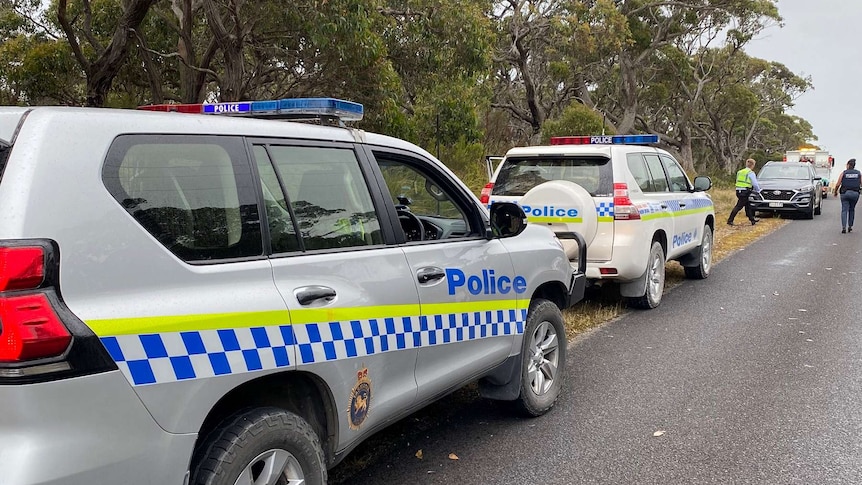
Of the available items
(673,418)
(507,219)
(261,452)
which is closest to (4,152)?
(261,452)

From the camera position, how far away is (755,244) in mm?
14445

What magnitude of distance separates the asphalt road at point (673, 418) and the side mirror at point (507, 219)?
1.25m

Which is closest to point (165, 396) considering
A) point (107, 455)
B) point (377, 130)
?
point (107, 455)

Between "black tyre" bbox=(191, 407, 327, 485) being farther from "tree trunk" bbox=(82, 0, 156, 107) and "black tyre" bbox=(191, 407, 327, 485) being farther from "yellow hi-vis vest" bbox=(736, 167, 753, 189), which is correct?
"yellow hi-vis vest" bbox=(736, 167, 753, 189)

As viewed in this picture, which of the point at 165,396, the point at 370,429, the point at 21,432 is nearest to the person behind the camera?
the point at 21,432

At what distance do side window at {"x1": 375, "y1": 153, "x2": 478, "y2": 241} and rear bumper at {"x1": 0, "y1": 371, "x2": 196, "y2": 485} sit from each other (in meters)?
1.78

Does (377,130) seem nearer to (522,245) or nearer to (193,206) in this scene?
(522,245)

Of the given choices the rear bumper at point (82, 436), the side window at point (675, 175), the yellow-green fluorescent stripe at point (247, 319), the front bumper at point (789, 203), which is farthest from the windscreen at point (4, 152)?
the front bumper at point (789, 203)

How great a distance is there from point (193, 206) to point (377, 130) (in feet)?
31.2

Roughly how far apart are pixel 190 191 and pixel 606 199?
5.35m

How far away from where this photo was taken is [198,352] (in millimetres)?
2311

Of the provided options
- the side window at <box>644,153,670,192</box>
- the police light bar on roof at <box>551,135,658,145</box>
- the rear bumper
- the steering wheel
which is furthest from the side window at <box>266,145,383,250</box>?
the side window at <box>644,153,670,192</box>

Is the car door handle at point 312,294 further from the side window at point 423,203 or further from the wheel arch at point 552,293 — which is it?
the wheel arch at point 552,293

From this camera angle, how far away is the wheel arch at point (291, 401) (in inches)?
99.7
